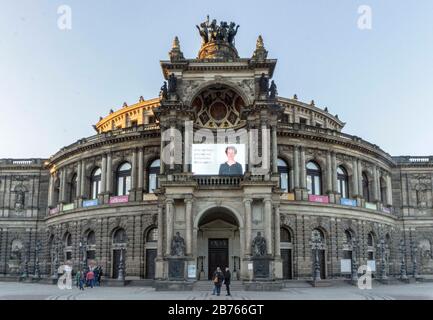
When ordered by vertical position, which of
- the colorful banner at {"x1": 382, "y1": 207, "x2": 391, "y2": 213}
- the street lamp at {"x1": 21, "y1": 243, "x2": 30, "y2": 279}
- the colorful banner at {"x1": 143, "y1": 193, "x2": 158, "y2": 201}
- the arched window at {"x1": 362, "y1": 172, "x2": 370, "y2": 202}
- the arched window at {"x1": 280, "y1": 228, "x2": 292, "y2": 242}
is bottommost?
the street lamp at {"x1": 21, "y1": 243, "x2": 30, "y2": 279}

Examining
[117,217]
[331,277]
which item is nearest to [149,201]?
[117,217]

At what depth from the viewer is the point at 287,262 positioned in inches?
1858

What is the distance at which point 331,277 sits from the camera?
4794 cm

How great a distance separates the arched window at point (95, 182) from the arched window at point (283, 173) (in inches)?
757

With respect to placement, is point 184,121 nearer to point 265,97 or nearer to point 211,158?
point 211,158

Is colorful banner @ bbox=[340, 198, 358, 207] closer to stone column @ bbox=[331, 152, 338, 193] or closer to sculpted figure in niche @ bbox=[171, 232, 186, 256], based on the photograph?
stone column @ bbox=[331, 152, 338, 193]

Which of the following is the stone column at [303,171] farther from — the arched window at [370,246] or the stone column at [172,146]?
the stone column at [172,146]

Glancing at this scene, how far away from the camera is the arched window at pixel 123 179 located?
51594mm

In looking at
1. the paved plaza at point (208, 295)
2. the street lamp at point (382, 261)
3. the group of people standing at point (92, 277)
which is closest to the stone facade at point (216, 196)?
the street lamp at point (382, 261)

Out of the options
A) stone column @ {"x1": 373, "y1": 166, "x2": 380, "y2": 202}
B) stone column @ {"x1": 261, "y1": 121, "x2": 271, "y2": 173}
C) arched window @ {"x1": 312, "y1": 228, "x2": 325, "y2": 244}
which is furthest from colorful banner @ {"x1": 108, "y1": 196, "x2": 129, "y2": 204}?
stone column @ {"x1": 373, "y1": 166, "x2": 380, "y2": 202}

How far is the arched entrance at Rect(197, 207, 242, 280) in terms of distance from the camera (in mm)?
43188

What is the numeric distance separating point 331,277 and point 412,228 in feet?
54.6

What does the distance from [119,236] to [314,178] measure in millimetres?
20636

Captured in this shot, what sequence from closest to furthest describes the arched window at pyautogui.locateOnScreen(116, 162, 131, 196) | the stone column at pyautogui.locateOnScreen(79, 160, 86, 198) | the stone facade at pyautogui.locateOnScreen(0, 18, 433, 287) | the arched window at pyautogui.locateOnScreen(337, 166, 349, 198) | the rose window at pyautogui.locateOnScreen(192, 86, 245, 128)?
the stone facade at pyautogui.locateOnScreen(0, 18, 433, 287), the rose window at pyautogui.locateOnScreen(192, 86, 245, 128), the arched window at pyautogui.locateOnScreen(116, 162, 131, 196), the arched window at pyautogui.locateOnScreen(337, 166, 349, 198), the stone column at pyautogui.locateOnScreen(79, 160, 86, 198)
